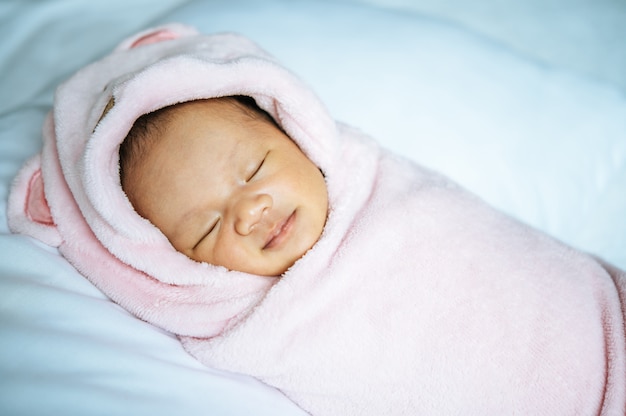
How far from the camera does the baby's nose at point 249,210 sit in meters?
0.86

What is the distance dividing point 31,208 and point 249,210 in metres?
0.46

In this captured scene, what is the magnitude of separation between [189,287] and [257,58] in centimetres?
45

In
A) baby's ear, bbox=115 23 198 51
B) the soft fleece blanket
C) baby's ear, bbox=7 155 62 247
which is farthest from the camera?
baby's ear, bbox=115 23 198 51

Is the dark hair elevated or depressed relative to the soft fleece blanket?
elevated

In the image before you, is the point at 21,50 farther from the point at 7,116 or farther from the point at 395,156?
the point at 395,156

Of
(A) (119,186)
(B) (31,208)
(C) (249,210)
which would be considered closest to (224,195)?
(C) (249,210)

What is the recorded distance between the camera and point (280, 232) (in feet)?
3.02

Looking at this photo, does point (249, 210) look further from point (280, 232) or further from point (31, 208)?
point (31, 208)

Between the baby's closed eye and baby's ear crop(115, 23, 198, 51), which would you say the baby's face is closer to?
the baby's closed eye

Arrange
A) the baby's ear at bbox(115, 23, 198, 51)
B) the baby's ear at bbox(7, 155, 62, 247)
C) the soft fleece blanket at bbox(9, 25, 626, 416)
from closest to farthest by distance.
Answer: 1. the soft fleece blanket at bbox(9, 25, 626, 416)
2. the baby's ear at bbox(7, 155, 62, 247)
3. the baby's ear at bbox(115, 23, 198, 51)

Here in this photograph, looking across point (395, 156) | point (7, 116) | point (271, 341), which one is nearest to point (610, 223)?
point (395, 156)

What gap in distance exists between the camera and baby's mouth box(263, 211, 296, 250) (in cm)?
91

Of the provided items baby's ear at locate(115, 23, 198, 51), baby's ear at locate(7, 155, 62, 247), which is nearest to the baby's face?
baby's ear at locate(7, 155, 62, 247)

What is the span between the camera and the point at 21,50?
1456mm
